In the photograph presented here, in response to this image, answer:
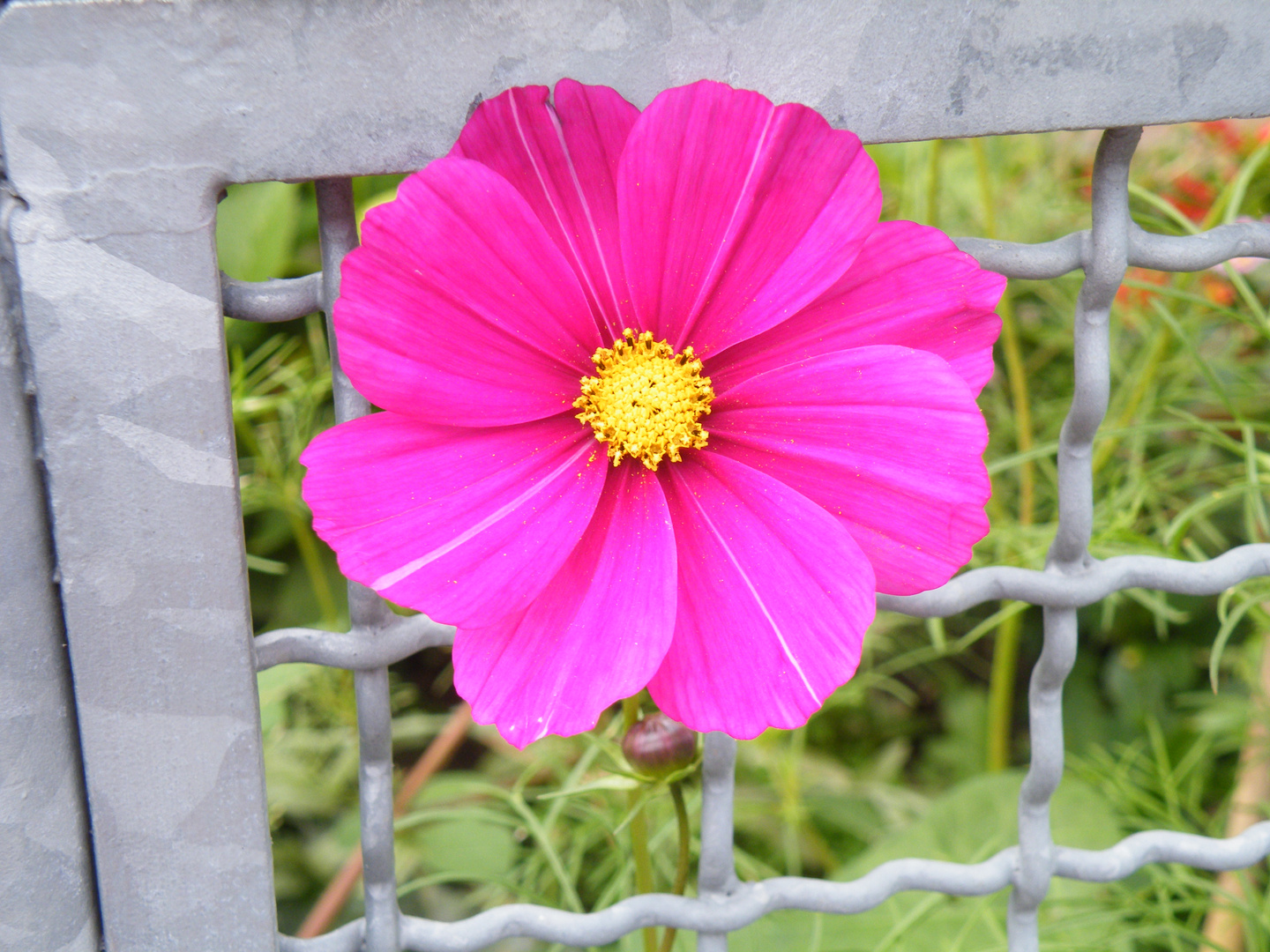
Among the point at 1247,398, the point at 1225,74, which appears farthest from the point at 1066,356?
the point at 1225,74

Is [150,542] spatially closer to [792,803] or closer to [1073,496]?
[1073,496]

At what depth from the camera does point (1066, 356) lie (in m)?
1.04

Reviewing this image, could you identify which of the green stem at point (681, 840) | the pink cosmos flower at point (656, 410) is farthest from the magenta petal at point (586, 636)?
the green stem at point (681, 840)

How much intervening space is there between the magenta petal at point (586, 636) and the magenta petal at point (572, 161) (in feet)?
0.21

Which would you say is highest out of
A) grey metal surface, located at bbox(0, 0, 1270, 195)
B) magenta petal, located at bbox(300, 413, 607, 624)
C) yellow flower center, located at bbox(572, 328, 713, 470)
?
grey metal surface, located at bbox(0, 0, 1270, 195)

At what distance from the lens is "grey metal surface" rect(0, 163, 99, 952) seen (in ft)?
1.04

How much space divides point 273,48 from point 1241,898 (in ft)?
2.78

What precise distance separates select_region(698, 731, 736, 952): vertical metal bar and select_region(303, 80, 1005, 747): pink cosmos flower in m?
0.08

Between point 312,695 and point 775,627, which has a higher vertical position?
point 775,627

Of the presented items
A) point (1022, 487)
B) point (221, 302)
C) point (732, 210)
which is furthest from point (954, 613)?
point (1022, 487)

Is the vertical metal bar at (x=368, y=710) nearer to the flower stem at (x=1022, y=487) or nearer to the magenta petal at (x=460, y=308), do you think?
the magenta petal at (x=460, y=308)

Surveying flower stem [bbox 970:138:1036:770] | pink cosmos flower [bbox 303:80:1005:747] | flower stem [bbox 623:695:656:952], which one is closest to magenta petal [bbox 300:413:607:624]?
pink cosmos flower [bbox 303:80:1005:747]

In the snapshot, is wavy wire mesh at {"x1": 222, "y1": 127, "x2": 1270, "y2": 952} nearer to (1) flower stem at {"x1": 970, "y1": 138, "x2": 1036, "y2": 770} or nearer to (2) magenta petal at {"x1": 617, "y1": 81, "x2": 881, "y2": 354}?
(2) magenta petal at {"x1": 617, "y1": 81, "x2": 881, "y2": 354}

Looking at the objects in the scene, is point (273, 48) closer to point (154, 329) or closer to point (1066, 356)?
point (154, 329)
